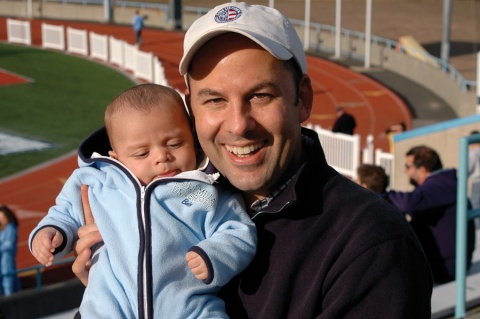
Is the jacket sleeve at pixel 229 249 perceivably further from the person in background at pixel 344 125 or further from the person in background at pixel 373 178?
the person in background at pixel 344 125

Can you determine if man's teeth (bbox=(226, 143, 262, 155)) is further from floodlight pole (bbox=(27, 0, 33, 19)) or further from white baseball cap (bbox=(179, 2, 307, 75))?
floodlight pole (bbox=(27, 0, 33, 19))

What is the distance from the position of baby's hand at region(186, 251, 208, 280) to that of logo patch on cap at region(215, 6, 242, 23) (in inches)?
26.4

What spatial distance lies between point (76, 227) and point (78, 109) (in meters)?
24.6

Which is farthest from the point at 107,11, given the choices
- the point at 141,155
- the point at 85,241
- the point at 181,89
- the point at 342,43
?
the point at 85,241

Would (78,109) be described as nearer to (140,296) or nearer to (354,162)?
(354,162)

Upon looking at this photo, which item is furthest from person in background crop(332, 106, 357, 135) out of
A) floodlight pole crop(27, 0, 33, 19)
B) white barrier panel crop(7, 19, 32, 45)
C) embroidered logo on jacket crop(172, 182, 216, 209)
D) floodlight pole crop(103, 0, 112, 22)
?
floodlight pole crop(27, 0, 33, 19)

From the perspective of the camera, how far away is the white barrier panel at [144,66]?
30255 millimetres

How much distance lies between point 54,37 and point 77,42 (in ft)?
5.22

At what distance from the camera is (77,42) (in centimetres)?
3750

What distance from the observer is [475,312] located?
6.93m

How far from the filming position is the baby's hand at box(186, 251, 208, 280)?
8.67 feet

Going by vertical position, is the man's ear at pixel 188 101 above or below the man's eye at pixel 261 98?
below

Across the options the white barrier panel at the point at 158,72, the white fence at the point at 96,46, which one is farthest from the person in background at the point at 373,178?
the white fence at the point at 96,46

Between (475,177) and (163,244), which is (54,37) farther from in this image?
(163,244)
